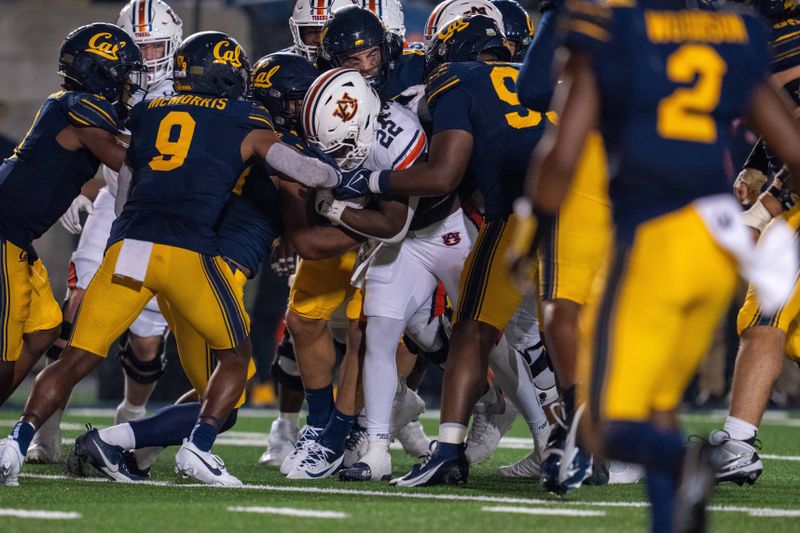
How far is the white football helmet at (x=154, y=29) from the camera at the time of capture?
22.6ft

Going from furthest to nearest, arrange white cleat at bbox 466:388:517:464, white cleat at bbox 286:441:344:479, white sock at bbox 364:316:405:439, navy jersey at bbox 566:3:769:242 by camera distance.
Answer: white cleat at bbox 466:388:517:464, white cleat at bbox 286:441:344:479, white sock at bbox 364:316:405:439, navy jersey at bbox 566:3:769:242

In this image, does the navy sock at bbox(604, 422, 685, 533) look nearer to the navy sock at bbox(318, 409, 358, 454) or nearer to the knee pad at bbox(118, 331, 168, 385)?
the navy sock at bbox(318, 409, 358, 454)

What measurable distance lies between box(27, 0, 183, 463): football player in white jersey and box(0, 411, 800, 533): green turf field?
927 mm

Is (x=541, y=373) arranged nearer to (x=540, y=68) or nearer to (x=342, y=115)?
(x=342, y=115)

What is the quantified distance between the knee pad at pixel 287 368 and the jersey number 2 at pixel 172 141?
1.53 m

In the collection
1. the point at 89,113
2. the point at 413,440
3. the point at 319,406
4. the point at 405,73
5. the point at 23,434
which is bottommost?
the point at 413,440

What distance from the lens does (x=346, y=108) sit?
5090 millimetres

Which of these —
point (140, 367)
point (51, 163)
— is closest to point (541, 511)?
A: point (51, 163)

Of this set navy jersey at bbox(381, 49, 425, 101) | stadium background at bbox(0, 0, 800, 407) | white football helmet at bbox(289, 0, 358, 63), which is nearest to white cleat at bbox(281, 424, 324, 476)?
navy jersey at bbox(381, 49, 425, 101)

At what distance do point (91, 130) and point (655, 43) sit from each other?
2.78 m

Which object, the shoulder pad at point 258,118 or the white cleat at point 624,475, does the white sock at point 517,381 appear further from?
the shoulder pad at point 258,118

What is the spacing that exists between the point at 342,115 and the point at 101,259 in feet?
6.83

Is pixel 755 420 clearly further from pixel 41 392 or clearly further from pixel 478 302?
pixel 41 392

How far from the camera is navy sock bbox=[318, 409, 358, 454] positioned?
541 centimetres
